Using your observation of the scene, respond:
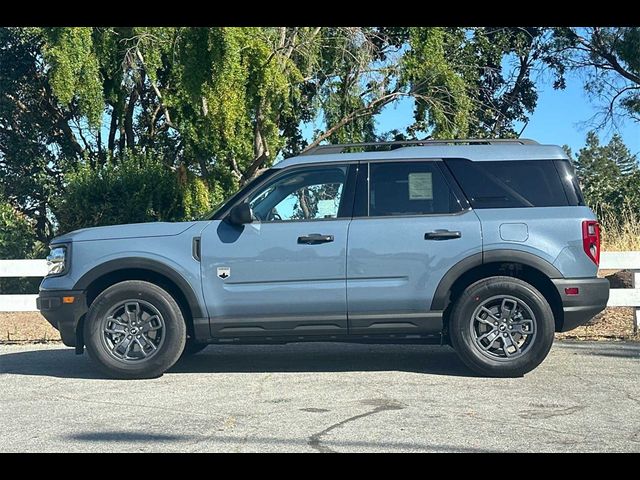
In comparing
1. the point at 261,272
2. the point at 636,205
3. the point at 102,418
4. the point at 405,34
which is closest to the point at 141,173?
the point at 405,34

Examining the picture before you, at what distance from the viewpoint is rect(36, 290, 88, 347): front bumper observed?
25.9 feet

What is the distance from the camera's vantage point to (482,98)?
24172 mm

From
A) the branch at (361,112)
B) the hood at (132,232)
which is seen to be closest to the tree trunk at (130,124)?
the branch at (361,112)

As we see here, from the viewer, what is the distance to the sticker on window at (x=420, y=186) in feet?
25.9

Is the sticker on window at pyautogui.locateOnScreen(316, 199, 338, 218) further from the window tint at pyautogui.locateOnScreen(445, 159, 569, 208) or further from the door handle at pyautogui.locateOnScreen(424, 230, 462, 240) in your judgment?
the window tint at pyautogui.locateOnScreen(445, 159, 569, 208)

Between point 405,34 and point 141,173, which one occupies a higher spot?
point 405,34

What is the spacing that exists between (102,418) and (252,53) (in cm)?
974

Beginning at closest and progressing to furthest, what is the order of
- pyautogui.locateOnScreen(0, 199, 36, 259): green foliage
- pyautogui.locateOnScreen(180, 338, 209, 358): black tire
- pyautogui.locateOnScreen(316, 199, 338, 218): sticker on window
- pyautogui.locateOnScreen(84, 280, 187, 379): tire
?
pyautogui.locateOnScreen(84, 280, 187, 379): tire
pyautogui.locateOnScreen(316, 199, 338, 218): sticker on window
pyautogui.locateOnScreen(180, 338, 209, 358): black tire
pyautogui.locateOnScreen(0, 199, 36, 259): green foliage

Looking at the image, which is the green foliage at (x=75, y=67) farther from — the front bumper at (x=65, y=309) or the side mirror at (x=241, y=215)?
the side mirror at (x=241, y=215)

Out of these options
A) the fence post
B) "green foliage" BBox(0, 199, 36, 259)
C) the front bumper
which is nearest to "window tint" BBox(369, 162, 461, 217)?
the front bumper

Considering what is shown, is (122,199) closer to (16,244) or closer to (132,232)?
(16,244)

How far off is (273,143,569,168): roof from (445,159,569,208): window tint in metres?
0.07

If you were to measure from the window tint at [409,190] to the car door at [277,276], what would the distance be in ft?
1.18
